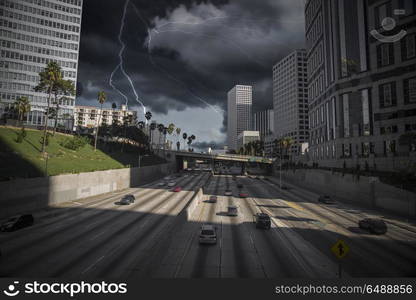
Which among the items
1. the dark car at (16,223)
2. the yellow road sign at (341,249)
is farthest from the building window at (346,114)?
the dark car at (16,223)

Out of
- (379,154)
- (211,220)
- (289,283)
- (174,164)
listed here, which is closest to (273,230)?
(211,220)

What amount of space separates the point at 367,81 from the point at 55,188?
258 feet

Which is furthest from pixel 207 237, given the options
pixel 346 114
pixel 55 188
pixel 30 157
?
pixel 346 114

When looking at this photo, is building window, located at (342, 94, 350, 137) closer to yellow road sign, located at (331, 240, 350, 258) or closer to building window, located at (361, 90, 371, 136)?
building window, located at (361, 90, 371, 136)

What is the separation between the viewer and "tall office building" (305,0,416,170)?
55.0 m

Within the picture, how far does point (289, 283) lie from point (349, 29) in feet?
262

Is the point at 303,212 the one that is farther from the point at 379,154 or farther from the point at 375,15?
the point at 375,15

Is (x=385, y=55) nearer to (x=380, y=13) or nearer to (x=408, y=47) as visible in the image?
(x=408, y=47)

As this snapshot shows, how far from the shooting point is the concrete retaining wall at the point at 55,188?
28625 millimetres

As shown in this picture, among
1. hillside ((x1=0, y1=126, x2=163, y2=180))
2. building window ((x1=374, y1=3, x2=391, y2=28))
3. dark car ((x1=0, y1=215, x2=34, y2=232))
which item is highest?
building window ((x1=374, y1=3, x2=391, y2=28))

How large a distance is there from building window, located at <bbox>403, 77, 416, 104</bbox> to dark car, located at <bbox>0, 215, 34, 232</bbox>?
77705 millimetres

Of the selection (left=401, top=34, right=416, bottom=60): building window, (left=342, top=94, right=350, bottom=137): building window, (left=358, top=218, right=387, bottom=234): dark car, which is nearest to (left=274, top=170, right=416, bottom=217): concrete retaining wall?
(left=358, top=218, right=387, bottom=234): dark car

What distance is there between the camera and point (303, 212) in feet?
119

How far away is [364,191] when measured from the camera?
42.2 metres
